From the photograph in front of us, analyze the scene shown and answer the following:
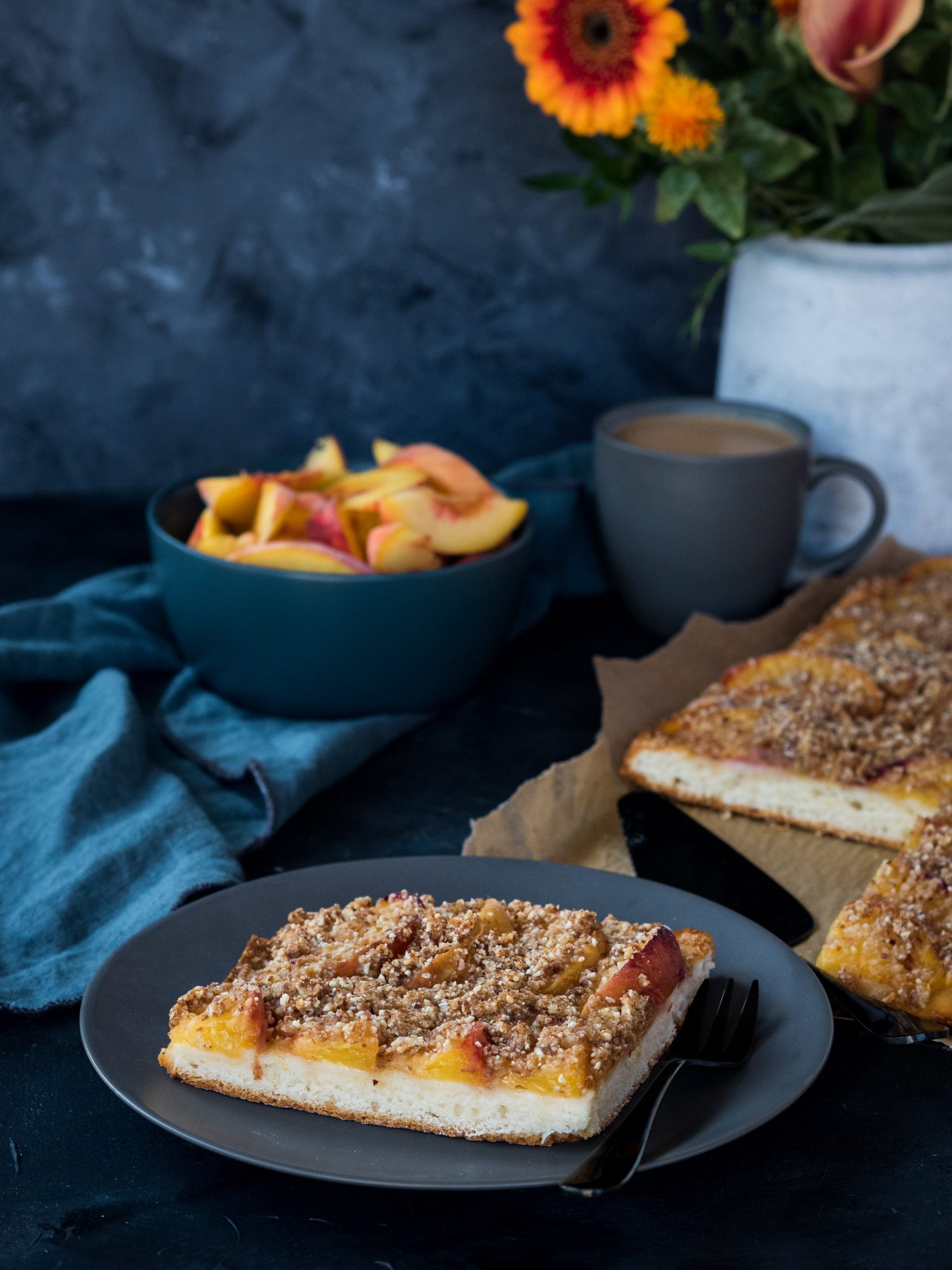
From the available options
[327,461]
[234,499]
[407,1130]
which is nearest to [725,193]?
[327,461]

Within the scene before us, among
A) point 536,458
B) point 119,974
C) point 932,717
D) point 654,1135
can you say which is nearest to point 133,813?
point 119,974

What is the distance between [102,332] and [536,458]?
2.21 ft

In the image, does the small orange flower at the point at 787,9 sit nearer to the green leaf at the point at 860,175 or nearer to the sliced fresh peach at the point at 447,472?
the green leaf at the point at 860,175

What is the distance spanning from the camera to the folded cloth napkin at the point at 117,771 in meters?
1.10

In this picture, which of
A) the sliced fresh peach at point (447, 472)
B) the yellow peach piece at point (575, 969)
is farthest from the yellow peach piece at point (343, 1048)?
the sliced fresh peach at point (447, 472)

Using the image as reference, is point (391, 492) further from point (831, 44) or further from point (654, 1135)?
point (654, 1135)

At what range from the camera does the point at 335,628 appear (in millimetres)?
1396

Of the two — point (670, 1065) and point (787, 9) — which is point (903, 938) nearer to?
point (670, 1065)

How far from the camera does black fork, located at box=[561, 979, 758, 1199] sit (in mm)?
735

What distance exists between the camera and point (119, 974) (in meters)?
0.92

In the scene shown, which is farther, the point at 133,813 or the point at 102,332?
the point at 102,332

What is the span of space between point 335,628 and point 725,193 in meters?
0.69

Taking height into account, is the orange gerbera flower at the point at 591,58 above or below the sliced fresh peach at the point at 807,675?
above

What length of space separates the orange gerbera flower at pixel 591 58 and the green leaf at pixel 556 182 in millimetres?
185
